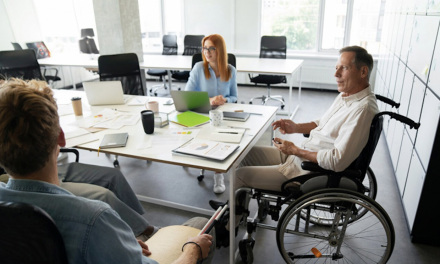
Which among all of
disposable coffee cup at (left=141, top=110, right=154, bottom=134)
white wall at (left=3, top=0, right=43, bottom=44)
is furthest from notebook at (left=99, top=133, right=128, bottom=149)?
white wall at (left=3, top=0, right=43, bottom=44)

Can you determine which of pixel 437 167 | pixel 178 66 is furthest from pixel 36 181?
pixel 178 66

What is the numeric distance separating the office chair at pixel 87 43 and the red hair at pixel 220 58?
13.2ft

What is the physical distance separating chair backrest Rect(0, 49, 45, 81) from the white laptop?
1.89 m

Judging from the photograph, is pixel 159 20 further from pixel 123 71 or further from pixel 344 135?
pixel 344 135

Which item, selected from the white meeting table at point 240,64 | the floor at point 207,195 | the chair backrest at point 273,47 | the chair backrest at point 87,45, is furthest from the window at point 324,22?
the chair backrest at point 87,45

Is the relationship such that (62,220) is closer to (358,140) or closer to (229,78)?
(358,140)

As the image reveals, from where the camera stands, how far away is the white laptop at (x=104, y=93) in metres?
2.63

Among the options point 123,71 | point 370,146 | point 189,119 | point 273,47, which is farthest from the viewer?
point 273,47

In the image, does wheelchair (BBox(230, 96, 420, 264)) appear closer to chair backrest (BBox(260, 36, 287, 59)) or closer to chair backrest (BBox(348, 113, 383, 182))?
chair backrest (BBox(348, 113, 383, 182))

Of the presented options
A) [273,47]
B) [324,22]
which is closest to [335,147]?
[273,47]

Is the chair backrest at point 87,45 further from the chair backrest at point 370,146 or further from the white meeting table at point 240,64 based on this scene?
the chair backrest at point 370,146

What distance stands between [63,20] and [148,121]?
248 inches

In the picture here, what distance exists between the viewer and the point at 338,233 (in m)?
1.77

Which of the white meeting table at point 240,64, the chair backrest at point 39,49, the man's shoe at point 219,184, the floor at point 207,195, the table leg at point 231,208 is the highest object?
the chair backrest at point 39,49
